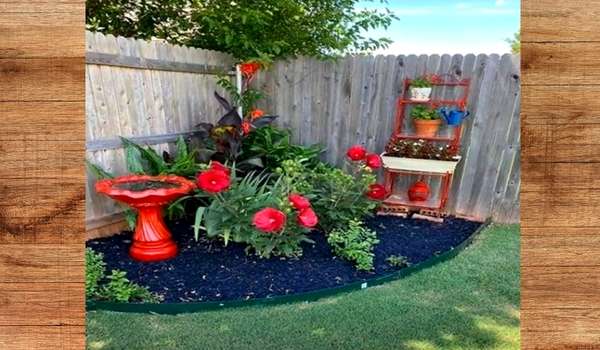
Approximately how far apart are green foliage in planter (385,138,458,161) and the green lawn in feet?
4.75

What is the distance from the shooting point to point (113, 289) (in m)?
2.55

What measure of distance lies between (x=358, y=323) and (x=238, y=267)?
92 centimetres

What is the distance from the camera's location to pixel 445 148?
419 centimetres

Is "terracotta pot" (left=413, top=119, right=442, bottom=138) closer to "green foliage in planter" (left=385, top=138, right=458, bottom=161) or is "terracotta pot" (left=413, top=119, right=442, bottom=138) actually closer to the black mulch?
"green foliage in planter" (left=385, top=138, right=458, bottom=161)

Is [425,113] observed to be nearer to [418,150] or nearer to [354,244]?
[418,150]

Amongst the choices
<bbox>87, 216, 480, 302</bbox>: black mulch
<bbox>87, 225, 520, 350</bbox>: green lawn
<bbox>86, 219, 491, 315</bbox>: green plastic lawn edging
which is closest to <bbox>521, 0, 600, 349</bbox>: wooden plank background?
<bbox>87, 225, 520, 350</bbox>: green lawn

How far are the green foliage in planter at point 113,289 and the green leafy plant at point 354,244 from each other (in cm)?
115

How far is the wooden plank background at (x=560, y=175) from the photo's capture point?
81 centimetres

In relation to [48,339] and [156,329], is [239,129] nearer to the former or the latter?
[156,329]

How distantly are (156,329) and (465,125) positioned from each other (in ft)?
10.1

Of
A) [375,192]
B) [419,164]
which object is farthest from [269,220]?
[419,164]

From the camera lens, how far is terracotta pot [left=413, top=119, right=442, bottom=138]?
423cm

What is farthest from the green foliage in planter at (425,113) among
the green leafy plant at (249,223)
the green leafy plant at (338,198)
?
the green leafy plant at (249,223)

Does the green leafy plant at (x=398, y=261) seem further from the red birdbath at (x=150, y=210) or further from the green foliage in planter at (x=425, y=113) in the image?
the green foliage in planter at (x=425, y=113)
